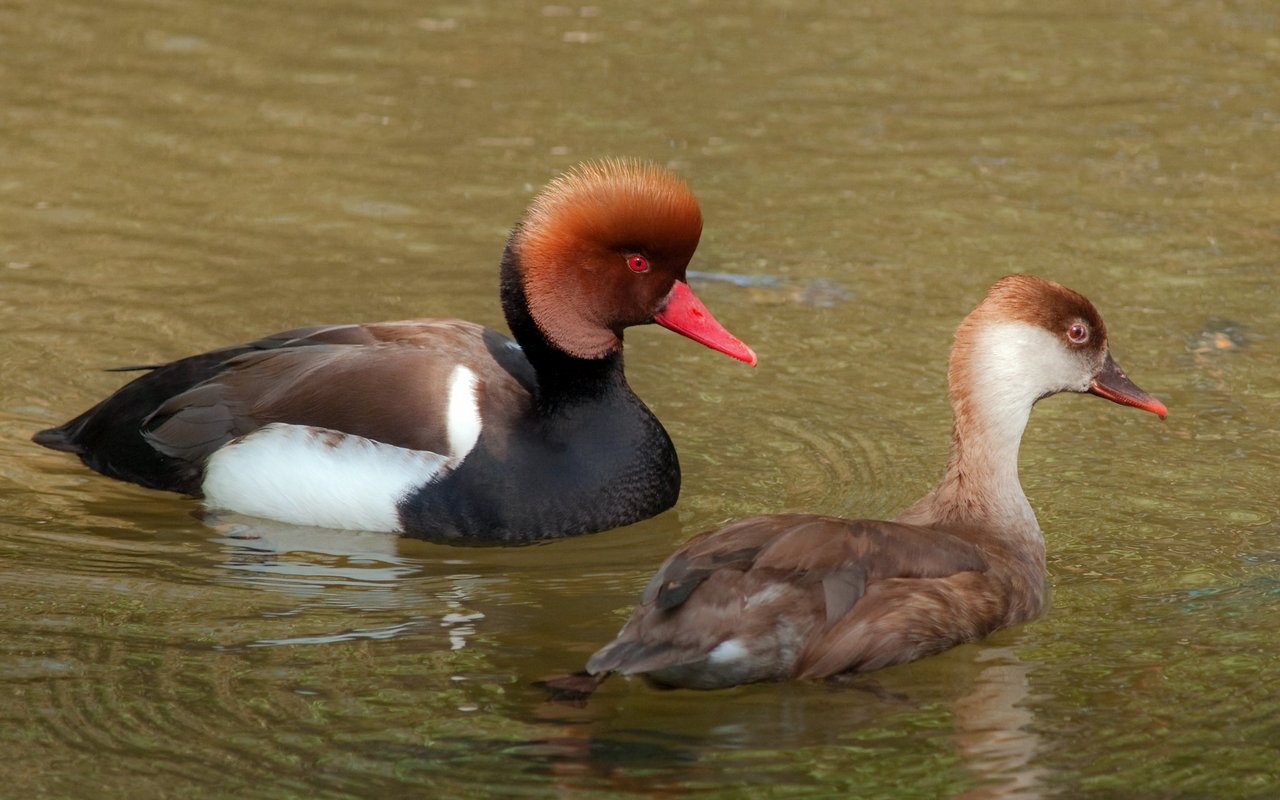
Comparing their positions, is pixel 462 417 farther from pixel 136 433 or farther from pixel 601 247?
pixel 136 433

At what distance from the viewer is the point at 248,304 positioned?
9.10 m

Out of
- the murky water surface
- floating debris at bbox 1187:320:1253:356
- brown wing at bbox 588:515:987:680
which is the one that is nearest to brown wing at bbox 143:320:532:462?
the murky water surface

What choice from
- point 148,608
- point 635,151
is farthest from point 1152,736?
point 635,151

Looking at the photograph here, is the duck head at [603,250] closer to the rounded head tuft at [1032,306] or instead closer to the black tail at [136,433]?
the rounded head tuft at [1032,306]

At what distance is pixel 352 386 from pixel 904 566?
91.1 inches

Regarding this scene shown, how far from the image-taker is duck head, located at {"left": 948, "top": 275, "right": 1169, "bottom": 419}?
6.50 meters

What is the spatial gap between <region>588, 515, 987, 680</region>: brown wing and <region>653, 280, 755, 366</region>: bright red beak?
1450 mm

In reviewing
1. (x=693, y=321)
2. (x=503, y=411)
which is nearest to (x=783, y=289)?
(x=693, y=321)

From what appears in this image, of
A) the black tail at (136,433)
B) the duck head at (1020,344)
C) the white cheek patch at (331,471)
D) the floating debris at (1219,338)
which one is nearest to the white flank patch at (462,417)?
the white cheek patch at (331,471)

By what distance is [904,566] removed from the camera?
5.87m

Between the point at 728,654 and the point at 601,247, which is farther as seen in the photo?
the point at 601,247

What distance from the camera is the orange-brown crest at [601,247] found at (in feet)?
22.9

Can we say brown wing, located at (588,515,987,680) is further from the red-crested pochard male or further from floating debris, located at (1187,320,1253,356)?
floating debris, located at (1187,320,1253,356)

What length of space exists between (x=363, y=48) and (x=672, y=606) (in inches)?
313
